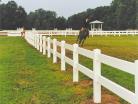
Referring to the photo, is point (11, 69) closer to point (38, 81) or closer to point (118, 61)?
point (38, 81)

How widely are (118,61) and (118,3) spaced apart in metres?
120

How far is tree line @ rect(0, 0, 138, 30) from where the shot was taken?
11776cm

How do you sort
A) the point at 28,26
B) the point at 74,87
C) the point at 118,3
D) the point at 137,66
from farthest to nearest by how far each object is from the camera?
1. the point at 28,26
2. the point at 118,3
3. the point at 74,87
4. the point at 137,66

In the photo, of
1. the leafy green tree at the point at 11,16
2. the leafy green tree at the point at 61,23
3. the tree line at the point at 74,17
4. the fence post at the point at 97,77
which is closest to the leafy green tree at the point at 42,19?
the tree line at the point at 74,17

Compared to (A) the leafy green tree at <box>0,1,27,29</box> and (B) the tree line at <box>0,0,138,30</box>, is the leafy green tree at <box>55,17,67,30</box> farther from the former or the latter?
(A) the leafy green tree at <box>0,1,27,29</box>

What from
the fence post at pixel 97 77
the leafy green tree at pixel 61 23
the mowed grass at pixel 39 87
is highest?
the fence post at pixel 97 77

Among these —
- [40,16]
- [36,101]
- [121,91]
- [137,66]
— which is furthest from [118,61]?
[40,16]

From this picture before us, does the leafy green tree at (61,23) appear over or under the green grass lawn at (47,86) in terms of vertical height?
under

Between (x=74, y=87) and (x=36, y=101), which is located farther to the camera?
(x=74, y=87)

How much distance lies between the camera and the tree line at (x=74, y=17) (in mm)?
117756

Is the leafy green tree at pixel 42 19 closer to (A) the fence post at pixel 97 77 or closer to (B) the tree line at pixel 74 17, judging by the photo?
(B) the tree line at pixel 74 17

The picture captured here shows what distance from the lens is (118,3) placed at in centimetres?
12700

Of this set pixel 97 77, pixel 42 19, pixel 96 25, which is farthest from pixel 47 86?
pixel 42 19

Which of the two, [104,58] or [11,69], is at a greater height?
[104,58]
